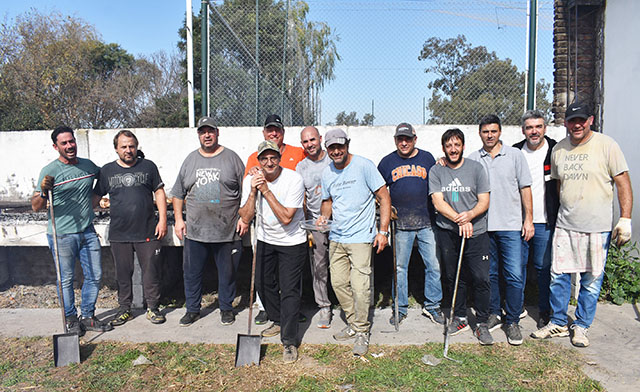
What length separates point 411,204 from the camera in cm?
443

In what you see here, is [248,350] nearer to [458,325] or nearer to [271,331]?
[271,331]

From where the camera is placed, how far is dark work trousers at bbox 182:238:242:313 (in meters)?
4.56

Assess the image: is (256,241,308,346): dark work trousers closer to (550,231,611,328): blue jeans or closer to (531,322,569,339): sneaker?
(531,322,569,339): sneaker

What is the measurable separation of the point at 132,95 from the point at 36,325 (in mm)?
25493

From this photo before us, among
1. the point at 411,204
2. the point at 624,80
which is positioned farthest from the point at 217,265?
the point at 624,80

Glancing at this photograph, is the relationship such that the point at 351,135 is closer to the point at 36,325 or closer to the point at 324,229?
the point at 324,229

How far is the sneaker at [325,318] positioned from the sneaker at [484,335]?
1.46 m

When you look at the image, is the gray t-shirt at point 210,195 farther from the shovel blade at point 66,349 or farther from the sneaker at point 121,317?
the shovel blade at point 66,349

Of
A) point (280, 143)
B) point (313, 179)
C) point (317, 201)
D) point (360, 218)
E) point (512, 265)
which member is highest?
point (280, 143)

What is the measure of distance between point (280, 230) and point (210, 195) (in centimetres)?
91

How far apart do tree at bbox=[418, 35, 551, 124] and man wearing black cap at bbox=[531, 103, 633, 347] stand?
2547mm

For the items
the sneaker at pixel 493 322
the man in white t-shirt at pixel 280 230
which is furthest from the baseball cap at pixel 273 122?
the sneaker at pixel 493 322

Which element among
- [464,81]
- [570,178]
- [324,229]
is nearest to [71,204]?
[324,229]

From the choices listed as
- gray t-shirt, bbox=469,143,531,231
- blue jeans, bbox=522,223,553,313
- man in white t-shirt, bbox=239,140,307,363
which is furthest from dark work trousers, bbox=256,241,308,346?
blue jeans, bbox=522,223,553,313
